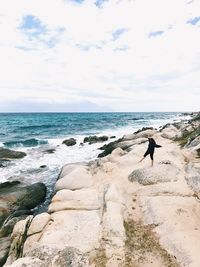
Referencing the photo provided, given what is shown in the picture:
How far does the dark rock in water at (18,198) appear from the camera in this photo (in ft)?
67.1

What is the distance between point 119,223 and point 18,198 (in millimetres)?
10888

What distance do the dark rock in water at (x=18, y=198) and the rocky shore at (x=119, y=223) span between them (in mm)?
3240

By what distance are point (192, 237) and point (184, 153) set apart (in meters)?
10.9

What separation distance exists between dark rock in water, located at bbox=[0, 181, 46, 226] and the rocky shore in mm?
3240

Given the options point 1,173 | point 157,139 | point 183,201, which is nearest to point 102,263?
point 183,201

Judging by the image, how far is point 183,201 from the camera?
51.2ft

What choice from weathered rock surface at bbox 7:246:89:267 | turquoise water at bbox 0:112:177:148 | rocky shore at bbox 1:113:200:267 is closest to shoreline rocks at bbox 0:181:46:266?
rocky shore at bbox 1:113:200:267

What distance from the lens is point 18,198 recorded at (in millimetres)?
22156

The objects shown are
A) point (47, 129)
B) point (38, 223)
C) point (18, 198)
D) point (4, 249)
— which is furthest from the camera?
point (47, 129)

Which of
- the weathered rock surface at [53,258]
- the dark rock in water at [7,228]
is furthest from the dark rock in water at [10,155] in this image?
the weathered rock surface at [53,258]

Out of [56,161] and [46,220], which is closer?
[46,220]

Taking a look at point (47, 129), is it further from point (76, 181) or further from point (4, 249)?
point (4, 249)

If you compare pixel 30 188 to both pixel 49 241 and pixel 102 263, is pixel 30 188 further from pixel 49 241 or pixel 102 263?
pixel 102 263

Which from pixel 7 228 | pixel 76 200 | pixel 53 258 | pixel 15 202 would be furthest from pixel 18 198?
pixel 53 258
